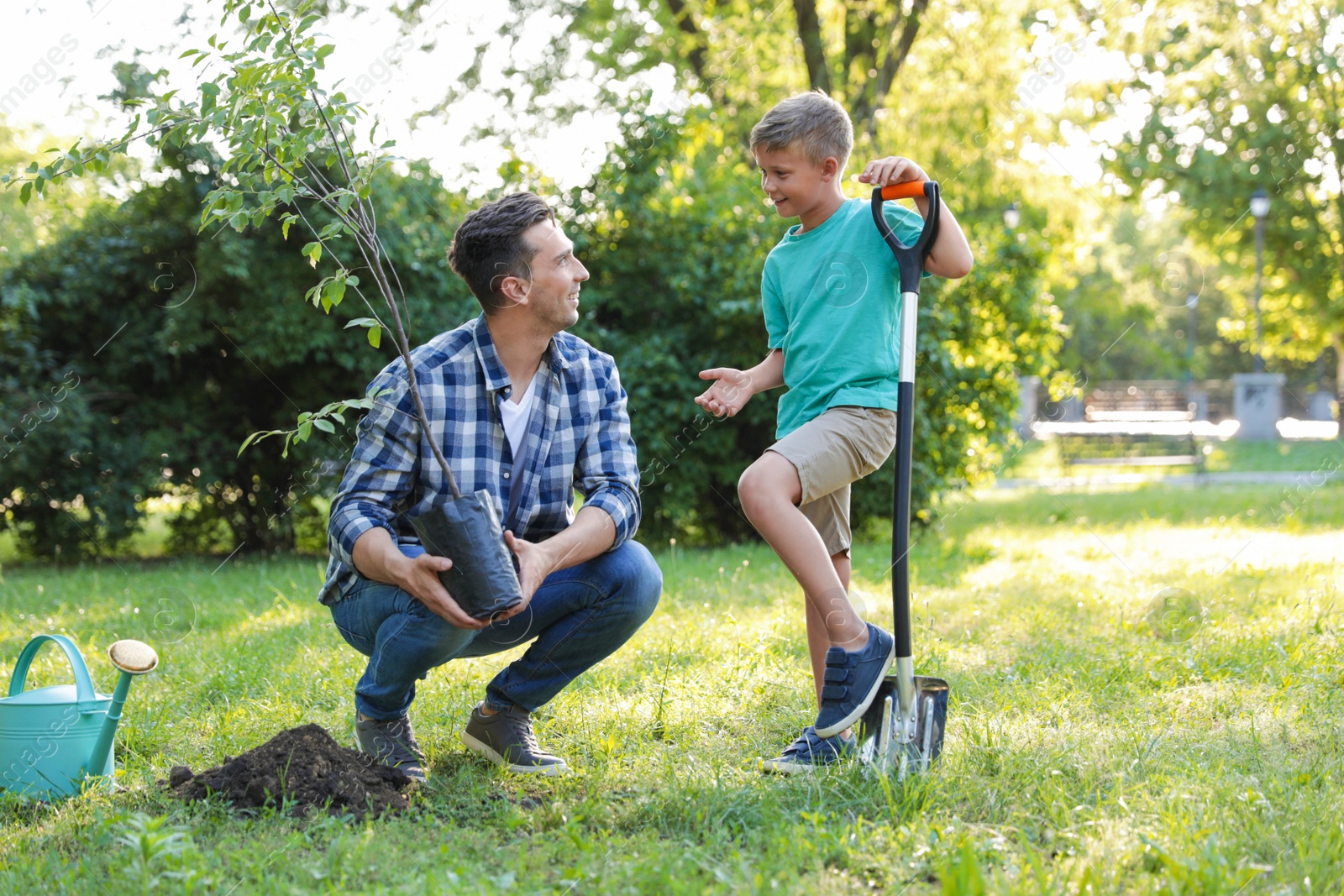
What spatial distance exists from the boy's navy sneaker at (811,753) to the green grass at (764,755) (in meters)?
0.09

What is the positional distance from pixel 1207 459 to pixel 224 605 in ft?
55.8

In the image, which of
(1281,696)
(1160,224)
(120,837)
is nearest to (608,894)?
(120,837)

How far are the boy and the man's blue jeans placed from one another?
38cm

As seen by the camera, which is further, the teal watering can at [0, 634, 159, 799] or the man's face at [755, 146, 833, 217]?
the man's face at [755, 146, 833, 217]

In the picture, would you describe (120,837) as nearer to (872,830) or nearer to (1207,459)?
(872,830)

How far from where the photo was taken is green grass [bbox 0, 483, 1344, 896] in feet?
6.73

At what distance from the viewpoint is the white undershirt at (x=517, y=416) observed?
9.06ft

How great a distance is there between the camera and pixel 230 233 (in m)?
6.84

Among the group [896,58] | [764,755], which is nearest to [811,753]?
[764,755]

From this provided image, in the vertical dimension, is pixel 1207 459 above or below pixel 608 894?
below

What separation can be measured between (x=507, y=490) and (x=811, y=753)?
99 cm
